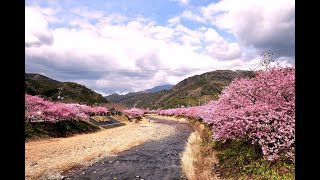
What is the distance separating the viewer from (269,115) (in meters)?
15.9

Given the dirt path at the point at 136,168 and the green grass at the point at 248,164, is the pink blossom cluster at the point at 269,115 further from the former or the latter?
the dirt path at the point at 136,168

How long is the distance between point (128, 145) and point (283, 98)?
28594 mm

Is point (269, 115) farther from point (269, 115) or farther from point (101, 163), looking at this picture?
point (101, 163)

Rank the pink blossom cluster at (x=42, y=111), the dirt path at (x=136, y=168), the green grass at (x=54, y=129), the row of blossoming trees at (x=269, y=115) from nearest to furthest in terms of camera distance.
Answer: the row of blossoming trees at (x=269, y=115)
the dirt path at (x=136, y=168)
the green grass at (x=54, y=129)
the pink blossom cluster at (x=42, y=111)

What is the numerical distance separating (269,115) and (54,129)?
143ft

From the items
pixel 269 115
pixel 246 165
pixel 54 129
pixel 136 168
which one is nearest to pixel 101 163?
pixel 136 168

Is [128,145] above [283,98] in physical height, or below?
below

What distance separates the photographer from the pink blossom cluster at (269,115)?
15.4 metres

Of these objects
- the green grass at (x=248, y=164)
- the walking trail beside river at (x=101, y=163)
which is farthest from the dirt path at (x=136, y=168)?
the green grass at (x=248, y=164)

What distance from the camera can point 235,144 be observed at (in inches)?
917

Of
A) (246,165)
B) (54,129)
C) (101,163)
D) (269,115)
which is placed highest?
(269,115)

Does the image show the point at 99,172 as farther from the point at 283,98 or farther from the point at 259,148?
the point at 283,98

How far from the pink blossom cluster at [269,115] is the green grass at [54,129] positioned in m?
34.2
